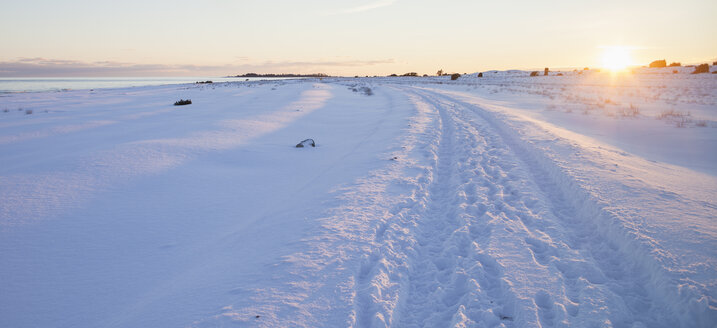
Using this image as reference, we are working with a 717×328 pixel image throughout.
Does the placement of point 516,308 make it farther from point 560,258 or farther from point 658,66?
point 658,66

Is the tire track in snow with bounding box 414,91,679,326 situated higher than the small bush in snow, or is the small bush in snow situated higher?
the small bush in snow

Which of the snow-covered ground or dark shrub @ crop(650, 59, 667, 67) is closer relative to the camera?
the snow-covered ground

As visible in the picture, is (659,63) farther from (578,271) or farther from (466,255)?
(466,255)

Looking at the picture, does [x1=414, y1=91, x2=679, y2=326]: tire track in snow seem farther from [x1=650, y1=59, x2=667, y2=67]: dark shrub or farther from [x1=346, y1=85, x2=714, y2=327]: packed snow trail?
[x1=650, y1=59, x2=667, y2=67]: dark shrub

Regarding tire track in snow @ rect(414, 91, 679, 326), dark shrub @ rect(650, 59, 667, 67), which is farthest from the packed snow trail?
dark shrub @ rect(650, 59, 667, 67)

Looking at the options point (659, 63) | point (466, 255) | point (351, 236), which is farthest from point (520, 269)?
point (659, 63)

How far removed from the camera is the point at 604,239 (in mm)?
3625

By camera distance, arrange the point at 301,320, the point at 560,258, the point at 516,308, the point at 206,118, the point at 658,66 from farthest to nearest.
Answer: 1. the point at 658,66
2. the point at 206,118
3. the point at 560,258
4. the point at 516,308
5. the point at 301,320

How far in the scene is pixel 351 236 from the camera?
12.0ft

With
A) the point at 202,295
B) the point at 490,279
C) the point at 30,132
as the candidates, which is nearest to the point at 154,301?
the point at 202,295

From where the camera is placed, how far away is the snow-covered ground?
2562 mm

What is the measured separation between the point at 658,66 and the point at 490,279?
74.6 meters

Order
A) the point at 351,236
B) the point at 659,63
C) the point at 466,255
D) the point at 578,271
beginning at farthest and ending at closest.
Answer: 1. the point at 659,63
2. the point at 351,236
3. the point at 466,255
4. the point at 578,271


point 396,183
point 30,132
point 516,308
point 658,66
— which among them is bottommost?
point 516,308
